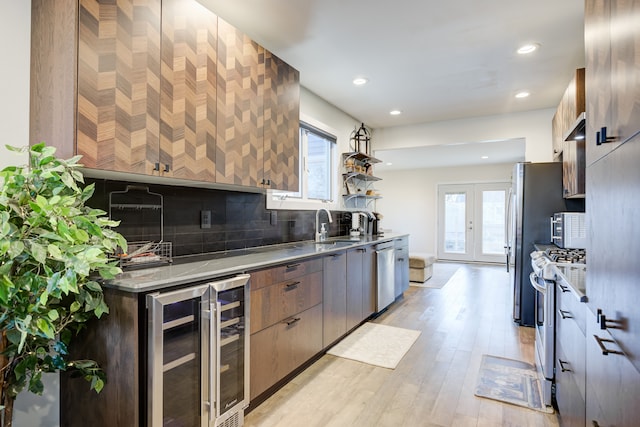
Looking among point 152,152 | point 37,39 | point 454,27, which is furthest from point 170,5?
point 454,27

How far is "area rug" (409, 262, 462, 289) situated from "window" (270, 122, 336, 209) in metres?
2.53

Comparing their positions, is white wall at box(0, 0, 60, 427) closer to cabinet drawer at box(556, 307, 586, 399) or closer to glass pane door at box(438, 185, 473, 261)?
cabinet drawer at box(556, 307, 586, 399)

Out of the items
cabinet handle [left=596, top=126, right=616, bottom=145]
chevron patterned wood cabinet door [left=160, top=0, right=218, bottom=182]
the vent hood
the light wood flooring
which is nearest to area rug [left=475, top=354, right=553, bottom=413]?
the light wood flooring

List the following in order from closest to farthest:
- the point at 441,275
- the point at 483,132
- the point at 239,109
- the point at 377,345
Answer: the point at 239,109
the point at 377,345
the point at 483,132
the point at 441,275

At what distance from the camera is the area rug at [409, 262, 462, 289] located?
18.8ft

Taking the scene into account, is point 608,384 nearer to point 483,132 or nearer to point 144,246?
point 144,246

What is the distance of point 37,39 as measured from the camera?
1.59 meters

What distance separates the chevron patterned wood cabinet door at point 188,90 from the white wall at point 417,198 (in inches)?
289

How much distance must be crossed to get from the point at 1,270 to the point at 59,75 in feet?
3.07

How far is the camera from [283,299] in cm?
229

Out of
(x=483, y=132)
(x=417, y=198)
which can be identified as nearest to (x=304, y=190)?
(x=483, y=132)

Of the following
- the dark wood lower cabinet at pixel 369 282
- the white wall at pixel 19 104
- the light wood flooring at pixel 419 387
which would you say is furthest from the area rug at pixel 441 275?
the white wall at pixel 19 104

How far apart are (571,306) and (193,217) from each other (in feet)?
7.58

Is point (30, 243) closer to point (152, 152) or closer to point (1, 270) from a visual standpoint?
point (1, 270)
